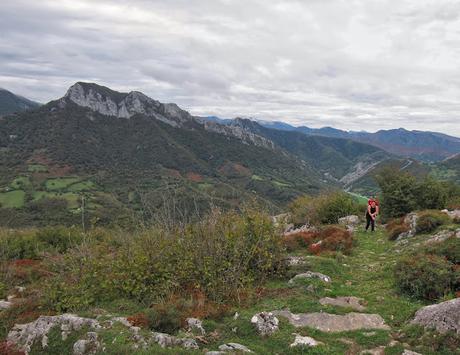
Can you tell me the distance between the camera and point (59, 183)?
180750mm

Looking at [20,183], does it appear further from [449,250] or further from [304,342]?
[304,342]

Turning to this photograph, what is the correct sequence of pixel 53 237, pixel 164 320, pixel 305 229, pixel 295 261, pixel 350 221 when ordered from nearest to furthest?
1. pixel 164 320
2. pixel 295 261
3. pixel 305 229
4. pixel 350 221
5. pixel 53 237

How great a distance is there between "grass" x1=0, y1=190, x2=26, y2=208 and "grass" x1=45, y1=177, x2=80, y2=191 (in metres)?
14.8

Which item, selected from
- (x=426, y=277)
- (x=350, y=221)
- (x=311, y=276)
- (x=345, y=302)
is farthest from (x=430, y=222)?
(x=345, y=302)

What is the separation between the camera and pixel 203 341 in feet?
31.9

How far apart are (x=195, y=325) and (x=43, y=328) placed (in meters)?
4.00

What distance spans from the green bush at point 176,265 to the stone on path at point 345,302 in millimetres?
2551

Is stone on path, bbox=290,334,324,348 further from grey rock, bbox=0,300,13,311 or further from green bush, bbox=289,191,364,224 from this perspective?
green bush, bbox=289,191,364,224

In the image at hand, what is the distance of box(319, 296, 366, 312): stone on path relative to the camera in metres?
11.9

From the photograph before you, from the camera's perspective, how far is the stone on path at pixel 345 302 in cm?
1187

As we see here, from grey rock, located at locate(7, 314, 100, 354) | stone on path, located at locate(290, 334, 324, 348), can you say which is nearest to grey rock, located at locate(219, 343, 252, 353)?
stone on path, located at locate(290, 334, 324, 348)

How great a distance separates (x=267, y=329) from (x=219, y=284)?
2969 mm

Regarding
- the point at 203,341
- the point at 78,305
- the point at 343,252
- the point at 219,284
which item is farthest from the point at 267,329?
the point at 343,252

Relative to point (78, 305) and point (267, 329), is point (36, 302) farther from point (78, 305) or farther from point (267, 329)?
point (267, 329)
